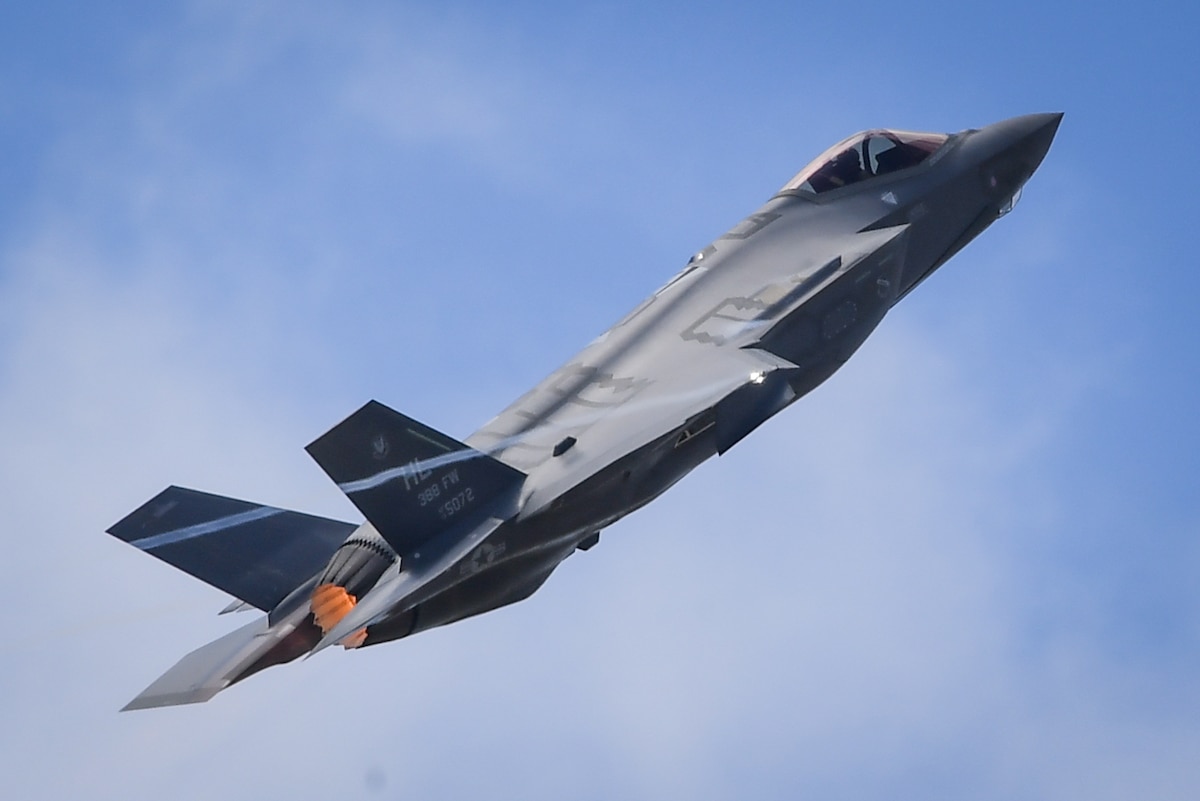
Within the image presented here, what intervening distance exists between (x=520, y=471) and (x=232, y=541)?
365cm

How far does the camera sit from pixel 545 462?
22500 millimetres

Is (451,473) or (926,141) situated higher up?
(926,141)

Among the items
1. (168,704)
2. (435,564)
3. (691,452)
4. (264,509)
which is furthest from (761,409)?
(168,704)

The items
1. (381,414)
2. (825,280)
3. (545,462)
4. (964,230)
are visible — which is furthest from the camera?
(964,230)

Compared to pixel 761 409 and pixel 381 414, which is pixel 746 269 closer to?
pixel 761 409

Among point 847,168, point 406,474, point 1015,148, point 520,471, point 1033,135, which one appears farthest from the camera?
point 1033,135

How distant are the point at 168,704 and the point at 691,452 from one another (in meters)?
7.01

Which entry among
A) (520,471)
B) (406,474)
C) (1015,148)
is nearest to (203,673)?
(406,474)

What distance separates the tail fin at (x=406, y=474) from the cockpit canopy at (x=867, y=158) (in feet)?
26.0

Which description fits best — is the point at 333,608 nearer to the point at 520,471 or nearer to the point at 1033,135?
the point at 520,471

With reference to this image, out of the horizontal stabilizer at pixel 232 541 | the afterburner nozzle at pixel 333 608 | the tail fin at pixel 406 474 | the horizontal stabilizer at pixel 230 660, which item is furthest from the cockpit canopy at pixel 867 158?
the horizontal stabilizer at pixel 230 660

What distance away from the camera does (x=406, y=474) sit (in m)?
21.4

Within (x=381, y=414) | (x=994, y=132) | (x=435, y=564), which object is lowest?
(x=435, y=564)

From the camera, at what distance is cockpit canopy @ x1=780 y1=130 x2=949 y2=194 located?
27.3 metres
